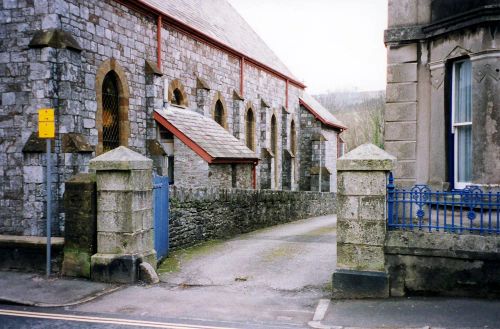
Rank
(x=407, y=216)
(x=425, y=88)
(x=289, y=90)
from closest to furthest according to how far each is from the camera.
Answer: (x=407, y=216) < (x=425, y=88) < (x=289, y=90)

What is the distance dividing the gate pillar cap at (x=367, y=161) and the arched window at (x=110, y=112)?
8254 millimetres

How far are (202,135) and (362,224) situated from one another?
9676mm

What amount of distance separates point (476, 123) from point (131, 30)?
10.1m

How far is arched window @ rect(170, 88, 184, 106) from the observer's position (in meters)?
17.9

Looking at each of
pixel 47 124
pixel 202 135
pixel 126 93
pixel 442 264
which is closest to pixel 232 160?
pixel 202 135

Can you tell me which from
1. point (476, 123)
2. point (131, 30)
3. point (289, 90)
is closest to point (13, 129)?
point (131, 30)

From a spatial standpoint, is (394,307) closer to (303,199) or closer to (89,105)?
(89,105)

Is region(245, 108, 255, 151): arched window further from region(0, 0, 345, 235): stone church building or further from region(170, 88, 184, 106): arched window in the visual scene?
region(170, 88, 184, 106): arched window

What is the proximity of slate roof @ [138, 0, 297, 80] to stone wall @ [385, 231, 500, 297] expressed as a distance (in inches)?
433

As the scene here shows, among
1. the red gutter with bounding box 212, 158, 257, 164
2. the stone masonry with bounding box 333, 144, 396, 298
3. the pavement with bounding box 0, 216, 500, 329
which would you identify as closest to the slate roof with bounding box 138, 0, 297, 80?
the red gutter with bounding box 212, 158, 257, 164

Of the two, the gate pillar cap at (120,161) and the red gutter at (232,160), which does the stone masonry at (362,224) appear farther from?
the red gutter at (232,160)

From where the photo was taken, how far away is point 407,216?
25.2 ft

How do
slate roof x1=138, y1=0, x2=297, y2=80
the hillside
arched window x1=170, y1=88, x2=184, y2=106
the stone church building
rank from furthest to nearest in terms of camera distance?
the hillside
slate roof x1=138, y1=0, x2=297, y2=80
arched window x1=170, y1=88, x2=184, y2=106
the stone church building

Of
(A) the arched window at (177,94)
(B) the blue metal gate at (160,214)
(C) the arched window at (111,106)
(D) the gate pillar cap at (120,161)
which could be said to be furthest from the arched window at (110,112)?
(D) the gate pillar cap at (120,161)
